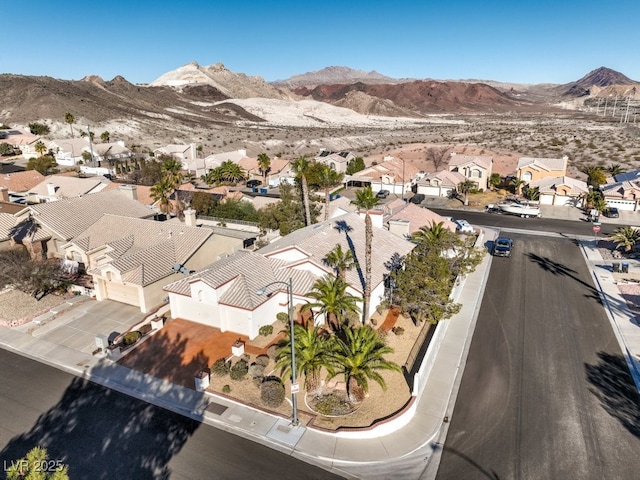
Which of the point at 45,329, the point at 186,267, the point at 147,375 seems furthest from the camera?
the point at 186,267

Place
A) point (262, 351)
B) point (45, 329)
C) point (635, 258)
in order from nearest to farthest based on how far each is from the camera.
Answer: point (262, 351) → point (45, 329) → point (635, 258)

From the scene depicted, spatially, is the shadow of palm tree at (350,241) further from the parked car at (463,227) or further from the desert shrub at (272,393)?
the parked car at (463,227)

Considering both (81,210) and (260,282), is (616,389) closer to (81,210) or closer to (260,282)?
(260,282)

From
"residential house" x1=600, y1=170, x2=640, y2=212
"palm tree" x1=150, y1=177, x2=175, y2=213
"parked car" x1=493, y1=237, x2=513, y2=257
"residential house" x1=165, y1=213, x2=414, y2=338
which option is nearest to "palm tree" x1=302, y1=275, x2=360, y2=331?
"residential house" x1=165, y1=213, x2=414, y2=338

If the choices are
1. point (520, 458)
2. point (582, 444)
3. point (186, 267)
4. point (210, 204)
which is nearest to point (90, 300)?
point (186, 267)

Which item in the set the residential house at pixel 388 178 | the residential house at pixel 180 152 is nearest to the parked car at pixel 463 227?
the residential house at pixel 388 178

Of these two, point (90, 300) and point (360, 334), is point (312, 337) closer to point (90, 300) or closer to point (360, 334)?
point (360, 334)

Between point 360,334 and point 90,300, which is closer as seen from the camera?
point 360,334
